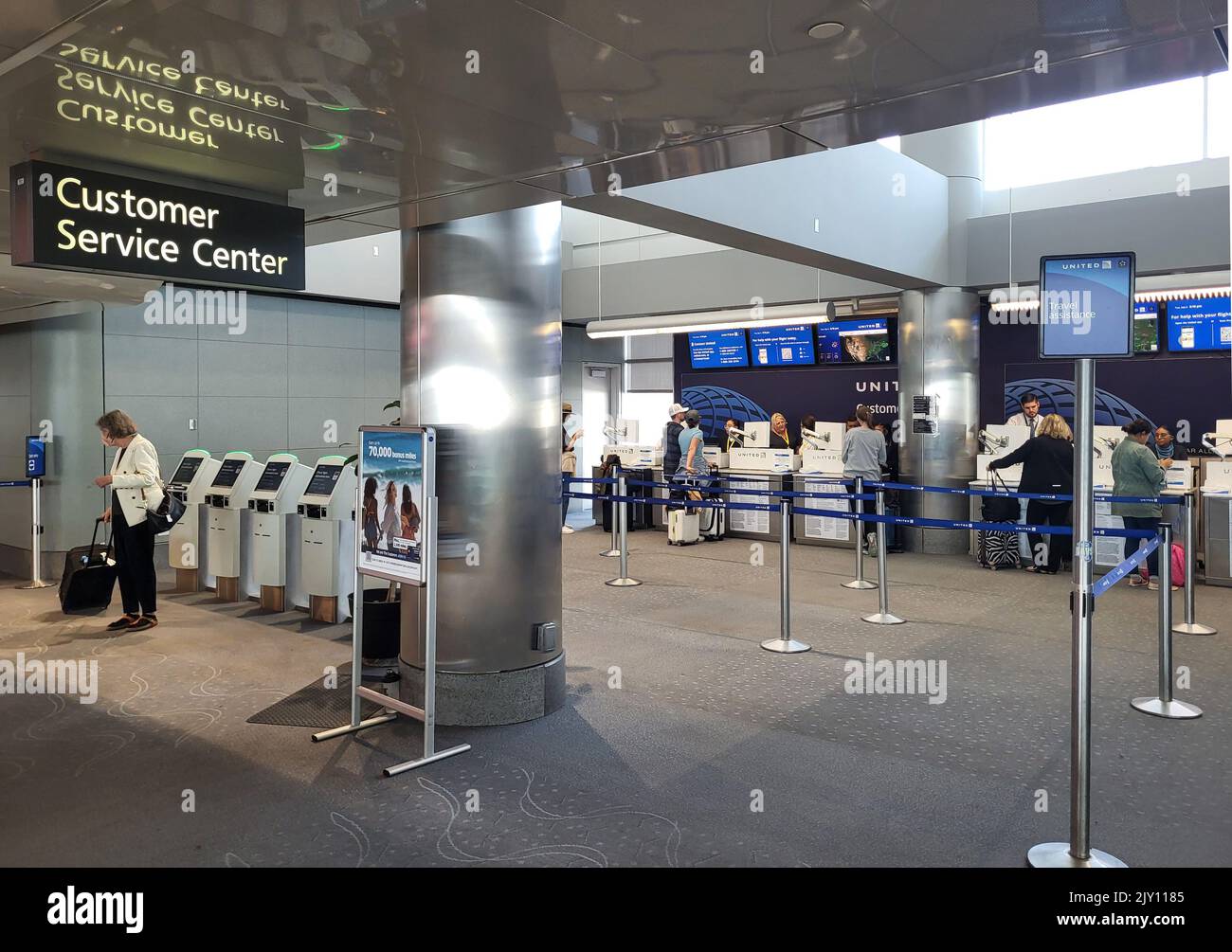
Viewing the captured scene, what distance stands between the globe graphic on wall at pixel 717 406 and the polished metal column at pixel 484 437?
9005 millimetres

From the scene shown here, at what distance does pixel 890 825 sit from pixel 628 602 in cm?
411

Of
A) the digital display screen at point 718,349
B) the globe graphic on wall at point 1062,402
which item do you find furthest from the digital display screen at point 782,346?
the globe graphic on wall at point 1062,402

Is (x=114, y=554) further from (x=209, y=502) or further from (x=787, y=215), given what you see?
(x=787, y=215)

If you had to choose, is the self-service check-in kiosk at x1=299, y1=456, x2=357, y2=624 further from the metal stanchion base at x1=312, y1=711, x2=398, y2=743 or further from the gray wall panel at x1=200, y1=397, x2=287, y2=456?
the gray wall panel at x1=200, y1=397, x2=287, y2=456

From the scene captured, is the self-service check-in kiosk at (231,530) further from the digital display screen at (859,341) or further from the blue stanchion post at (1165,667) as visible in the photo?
the digital display screen at (859,341)

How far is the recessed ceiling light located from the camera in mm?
2381

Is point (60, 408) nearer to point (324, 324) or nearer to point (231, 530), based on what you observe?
point (231, 530)

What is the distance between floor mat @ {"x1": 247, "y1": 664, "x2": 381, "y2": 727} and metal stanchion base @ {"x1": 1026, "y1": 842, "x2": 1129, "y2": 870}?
3020 millimetres

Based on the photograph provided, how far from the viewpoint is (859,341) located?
1223 cm

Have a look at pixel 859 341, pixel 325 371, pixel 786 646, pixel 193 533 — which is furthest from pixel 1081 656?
pixel 859 341

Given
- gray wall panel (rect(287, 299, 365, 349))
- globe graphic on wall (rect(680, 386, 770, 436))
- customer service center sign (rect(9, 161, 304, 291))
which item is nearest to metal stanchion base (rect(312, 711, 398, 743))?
customer service center sign (rect(9, 161, 304, 291))

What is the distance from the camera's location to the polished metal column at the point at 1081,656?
3012 millimetres

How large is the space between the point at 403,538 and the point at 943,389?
7128mm
